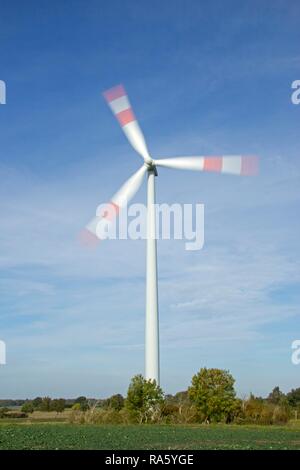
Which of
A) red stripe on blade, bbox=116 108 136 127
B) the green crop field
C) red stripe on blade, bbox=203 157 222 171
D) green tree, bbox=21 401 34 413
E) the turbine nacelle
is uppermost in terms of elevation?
red stripe on blade, bbox=116 108 136 127

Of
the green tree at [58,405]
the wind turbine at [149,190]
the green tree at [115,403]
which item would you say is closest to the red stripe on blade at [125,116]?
the wind turbine at [149,190]

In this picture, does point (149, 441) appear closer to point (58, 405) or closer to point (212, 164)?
point (212, 164)

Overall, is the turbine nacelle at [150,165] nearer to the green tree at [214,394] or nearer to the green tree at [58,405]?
the green tree at [214,394]

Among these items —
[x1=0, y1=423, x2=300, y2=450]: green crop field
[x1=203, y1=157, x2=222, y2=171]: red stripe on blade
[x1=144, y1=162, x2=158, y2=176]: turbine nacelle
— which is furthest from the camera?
[x1=144, y1=162, x2=158, y2=176]: turbine nacelle

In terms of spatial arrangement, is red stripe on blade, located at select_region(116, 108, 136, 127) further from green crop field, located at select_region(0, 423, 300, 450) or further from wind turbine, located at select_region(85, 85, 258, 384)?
green crop field, located at select_region(0, 423, 300, 450)

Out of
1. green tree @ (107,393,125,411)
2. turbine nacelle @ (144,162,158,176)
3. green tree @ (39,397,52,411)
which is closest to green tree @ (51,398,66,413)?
green tree @ (39,397,52,411)

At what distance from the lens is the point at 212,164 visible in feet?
162

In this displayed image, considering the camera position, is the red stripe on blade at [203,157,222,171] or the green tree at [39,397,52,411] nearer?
the red stripe on blade at [203,157,222,171]

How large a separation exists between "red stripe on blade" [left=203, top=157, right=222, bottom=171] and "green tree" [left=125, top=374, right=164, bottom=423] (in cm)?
1749

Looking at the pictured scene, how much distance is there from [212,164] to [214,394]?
767 inches

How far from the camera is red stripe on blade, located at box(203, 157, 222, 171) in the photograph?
48906 millimetres
